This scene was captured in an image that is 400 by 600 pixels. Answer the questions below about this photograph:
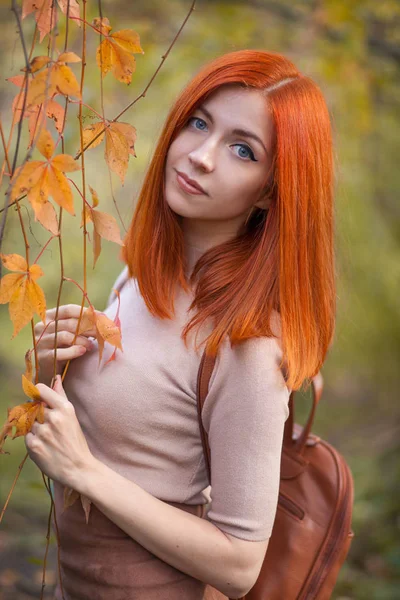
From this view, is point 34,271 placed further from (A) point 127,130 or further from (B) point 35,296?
(A) point 127,130

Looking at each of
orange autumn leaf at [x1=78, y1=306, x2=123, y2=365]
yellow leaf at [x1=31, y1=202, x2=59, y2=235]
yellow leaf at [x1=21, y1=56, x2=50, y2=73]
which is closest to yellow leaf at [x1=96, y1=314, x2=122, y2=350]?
orange autumn leaf at [x1=78, y1=306, x2=123, y2=365]

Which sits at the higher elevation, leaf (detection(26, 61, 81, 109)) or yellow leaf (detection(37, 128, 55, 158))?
leaf (detection(26, 61, 81, 109))

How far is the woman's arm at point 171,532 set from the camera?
50.0 inches

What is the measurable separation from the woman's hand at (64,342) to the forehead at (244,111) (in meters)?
0.47

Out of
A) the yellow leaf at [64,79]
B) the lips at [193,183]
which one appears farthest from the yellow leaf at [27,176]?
the lips at [193,183]

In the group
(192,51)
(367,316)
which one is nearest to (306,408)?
(367,316)

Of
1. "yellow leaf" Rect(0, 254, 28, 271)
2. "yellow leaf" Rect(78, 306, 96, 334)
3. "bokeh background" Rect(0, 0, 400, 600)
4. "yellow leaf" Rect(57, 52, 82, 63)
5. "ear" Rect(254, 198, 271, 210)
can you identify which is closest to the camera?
"yellow leaf" Rect(57, 52, 82, 63)

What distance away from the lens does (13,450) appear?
396cm

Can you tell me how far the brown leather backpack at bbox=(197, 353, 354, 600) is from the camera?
57.5 inches

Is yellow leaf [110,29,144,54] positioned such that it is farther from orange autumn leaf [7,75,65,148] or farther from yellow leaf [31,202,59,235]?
yellow leaf [31,202,59,235]

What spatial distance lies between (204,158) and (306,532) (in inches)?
32.0

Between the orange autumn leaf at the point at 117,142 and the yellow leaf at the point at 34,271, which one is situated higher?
the orange autumn leaf at the point at 117,142

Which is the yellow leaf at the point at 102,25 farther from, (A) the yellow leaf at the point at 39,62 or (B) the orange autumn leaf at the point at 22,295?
(B) the orange autumn leaf at the point at 22,295

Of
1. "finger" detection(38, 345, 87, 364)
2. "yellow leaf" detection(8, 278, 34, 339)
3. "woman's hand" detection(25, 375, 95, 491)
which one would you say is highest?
"yellow leaf" detection(8, 278, 34, 339)
